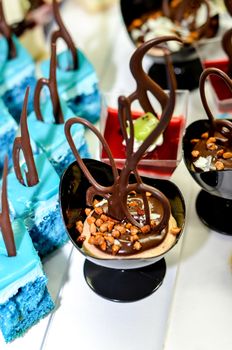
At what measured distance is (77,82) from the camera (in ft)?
5.68

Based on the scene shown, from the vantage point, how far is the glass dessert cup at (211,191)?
4.29ft

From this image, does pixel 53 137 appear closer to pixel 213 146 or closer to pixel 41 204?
pixel 41 204

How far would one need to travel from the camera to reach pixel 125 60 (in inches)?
83.1

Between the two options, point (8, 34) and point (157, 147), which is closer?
point (157, 147)

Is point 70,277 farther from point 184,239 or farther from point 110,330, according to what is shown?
point 184,239

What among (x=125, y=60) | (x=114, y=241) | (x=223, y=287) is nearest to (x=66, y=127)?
(x=114, y=241)

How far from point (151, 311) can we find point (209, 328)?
0.14 metres

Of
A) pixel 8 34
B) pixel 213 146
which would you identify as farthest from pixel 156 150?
pixel 8 34

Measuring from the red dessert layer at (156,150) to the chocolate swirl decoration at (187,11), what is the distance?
42cm

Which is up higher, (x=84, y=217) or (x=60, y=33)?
(x=60, y=33)

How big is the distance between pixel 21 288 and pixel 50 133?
48cm

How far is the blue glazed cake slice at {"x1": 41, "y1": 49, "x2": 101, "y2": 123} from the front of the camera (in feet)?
5.66

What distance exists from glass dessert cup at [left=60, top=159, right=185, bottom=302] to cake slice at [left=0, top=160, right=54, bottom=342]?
12 cm

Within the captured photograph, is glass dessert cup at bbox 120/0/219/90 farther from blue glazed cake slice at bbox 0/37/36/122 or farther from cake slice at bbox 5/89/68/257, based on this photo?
cake slice at bbox 5/89/68/257
